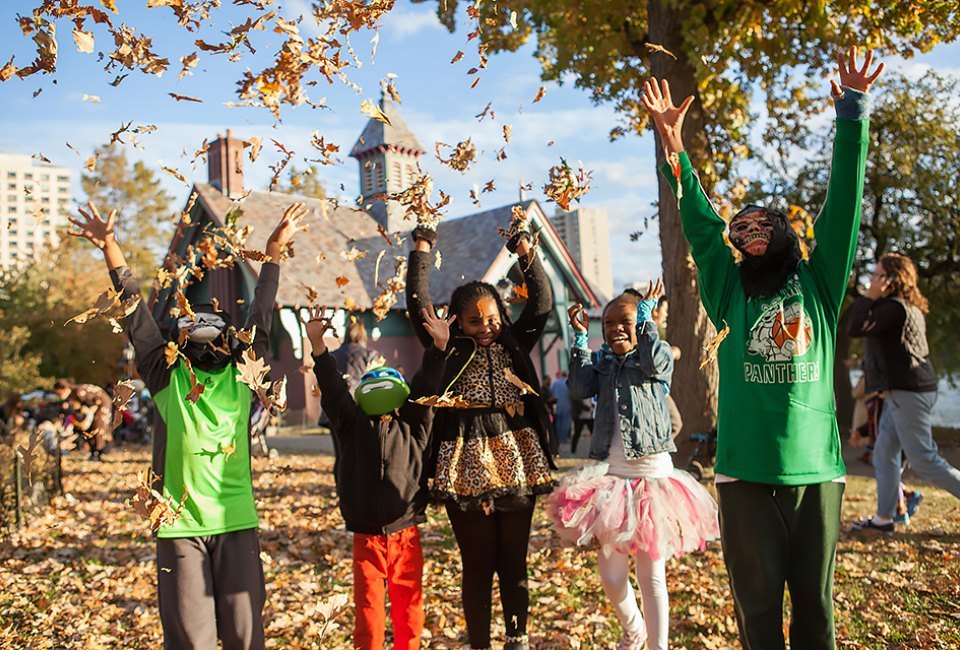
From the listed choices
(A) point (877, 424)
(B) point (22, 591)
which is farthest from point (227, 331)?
(A) point (877, 424)

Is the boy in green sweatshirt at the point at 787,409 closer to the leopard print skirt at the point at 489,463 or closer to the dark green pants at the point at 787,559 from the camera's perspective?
the dark green pants at the point at 787,559

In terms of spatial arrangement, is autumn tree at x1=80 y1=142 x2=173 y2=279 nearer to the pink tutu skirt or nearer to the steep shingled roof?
the steep shingled roof

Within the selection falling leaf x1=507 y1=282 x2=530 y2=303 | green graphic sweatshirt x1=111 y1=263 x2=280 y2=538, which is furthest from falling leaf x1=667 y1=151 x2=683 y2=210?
green graphic sweatshirt x1=111 y1=263 x2=280 y2=538

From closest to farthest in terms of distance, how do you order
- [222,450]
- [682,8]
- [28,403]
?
[222,450], [682,8], [28,403]

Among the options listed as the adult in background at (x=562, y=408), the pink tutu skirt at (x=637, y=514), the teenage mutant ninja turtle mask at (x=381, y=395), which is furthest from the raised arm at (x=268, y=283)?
the adult in background at (x=562, y=408)

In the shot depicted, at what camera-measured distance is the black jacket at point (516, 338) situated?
409 cm

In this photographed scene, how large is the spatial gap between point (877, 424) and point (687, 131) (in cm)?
430

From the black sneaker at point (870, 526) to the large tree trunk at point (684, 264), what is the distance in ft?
8.96

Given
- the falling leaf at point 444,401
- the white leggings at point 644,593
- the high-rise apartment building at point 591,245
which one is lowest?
the white leggings at point 644,593

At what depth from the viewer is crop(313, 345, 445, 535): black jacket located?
12.7 ft

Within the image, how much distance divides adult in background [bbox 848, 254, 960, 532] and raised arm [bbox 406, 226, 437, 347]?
3.76 meters

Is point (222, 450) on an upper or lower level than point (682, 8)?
lower

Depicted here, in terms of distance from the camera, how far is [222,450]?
11.6ft

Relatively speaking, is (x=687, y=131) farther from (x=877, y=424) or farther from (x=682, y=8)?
(x=877, y=424)
